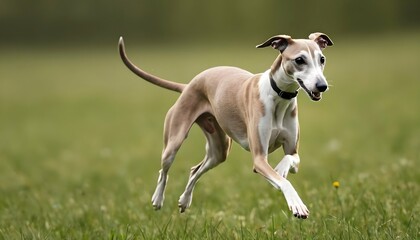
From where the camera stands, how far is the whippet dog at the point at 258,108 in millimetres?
5117

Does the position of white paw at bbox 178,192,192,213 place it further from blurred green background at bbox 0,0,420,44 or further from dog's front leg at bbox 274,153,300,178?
blurred green background at bbox 0,0,420,44

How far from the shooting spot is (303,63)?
511cm

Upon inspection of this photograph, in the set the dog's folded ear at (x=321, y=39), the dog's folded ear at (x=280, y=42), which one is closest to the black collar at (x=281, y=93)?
the dog's folded ear at (x=280, y=42)

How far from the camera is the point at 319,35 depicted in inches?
214

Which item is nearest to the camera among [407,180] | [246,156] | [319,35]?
[319,35]

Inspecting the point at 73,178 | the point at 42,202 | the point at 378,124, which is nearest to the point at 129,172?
the point at 73,178

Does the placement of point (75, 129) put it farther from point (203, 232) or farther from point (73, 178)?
point (203, 232)

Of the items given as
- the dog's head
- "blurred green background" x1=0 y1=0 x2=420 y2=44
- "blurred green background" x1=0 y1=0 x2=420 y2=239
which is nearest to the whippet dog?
the dog's head

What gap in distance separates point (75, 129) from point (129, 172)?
6.56 m

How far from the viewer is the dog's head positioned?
494cm

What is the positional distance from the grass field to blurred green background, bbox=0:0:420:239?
4 centimetres

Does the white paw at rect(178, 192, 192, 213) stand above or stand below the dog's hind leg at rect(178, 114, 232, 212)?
below

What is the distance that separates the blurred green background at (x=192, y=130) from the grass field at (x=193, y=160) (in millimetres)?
35

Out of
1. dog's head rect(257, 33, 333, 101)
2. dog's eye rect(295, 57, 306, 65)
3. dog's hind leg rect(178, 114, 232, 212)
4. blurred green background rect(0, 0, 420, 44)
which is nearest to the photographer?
dog's head rect(257, 33, 333, 101)
